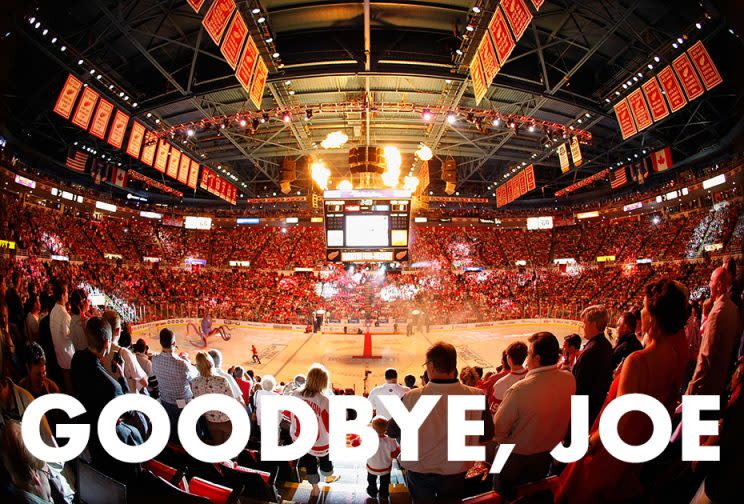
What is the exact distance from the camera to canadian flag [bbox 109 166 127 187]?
19269 mm

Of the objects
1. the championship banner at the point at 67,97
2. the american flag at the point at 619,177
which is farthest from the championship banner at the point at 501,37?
the american flag at the point at 619,177

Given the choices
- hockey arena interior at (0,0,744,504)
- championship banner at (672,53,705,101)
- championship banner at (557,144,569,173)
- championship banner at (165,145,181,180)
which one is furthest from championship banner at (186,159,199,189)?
championship banner at (672,53,705,101)

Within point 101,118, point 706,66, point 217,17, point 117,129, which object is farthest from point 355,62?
point 706,66

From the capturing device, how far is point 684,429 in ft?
7.62

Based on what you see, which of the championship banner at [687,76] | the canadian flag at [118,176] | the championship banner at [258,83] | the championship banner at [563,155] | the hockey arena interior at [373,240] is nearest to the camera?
the hockey arena interior at [373,240]

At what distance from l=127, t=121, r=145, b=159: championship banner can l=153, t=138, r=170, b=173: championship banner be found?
0.92 metres

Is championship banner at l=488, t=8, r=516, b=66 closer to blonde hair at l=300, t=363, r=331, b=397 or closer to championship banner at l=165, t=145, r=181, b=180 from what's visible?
blonde hair at l=300, t=363, r=331, b=397

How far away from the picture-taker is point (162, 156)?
13.3 m

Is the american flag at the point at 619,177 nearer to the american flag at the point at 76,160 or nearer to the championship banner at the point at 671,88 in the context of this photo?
the championship banner at the point at 671,88

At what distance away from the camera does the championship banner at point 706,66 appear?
475 cm

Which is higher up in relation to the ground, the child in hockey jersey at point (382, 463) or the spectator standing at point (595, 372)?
the spectator standing at point (595, 372)

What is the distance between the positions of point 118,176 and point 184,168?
26.9ft

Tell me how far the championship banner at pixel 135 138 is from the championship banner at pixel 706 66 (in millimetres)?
14252

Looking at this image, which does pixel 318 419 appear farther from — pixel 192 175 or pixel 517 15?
pixel 192 175
